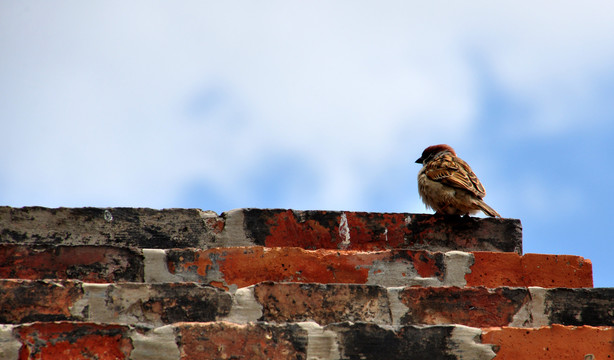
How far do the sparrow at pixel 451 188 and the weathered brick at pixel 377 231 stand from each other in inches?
73.4

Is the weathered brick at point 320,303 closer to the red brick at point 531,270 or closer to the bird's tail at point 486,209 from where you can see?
the red brick at point 531,270

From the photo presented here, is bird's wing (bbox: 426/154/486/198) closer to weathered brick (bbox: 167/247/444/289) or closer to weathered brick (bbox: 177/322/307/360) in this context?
weathered brick (bbox: 167/247/444/289)

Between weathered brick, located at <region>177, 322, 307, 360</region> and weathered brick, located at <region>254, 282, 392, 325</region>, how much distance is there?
0.19m

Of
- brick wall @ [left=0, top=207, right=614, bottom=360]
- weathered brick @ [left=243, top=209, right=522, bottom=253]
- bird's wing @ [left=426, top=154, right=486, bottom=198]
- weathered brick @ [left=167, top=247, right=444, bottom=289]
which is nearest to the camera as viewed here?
brick wall @ [left=0, top=207, right=614, bottom=360]

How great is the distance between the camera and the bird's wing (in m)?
5.43

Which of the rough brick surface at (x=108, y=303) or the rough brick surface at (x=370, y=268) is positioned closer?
the rough brick surface at (x=108, y=303)

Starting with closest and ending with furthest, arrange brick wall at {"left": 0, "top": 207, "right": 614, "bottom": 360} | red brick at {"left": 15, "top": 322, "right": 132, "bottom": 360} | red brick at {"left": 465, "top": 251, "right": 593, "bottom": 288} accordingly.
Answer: red brick at {"left": 15, "top": 322, "right": 132, "bottom": 360}, brick wall at {"left": 0, "top": 207, "right": 614, "bottom": 360}, red brick at {"left": 465, "top": 251, "right": 593, "bottom": 288}

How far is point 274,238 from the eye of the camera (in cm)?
310

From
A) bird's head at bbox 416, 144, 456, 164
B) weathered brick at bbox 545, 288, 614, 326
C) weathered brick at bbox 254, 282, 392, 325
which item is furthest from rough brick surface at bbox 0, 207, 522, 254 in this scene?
bird's head at bbox 416, 144, 456, 164

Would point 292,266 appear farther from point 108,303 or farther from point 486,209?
point 486,209

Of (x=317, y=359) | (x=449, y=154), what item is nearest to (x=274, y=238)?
(x=317, y=359)

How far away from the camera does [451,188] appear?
5434 millimetres

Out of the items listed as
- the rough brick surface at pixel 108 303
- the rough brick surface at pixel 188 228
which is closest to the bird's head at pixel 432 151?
the rough brick surface at pixel 188 228

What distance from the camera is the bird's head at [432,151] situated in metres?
6.65
